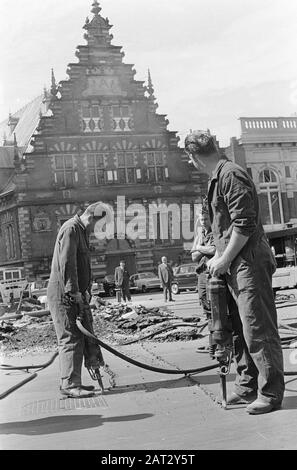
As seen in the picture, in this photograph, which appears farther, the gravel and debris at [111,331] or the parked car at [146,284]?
the parked car at [146,284]

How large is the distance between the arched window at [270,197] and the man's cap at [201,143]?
3861cm

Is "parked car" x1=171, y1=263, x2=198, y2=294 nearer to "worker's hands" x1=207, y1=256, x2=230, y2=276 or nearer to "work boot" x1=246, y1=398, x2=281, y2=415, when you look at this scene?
"worker's hands" x1=207, y1=256, x2=230, y2=276

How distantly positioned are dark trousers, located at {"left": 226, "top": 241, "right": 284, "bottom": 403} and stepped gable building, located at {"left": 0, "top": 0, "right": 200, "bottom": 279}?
37025 mm

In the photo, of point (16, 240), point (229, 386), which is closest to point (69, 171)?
point (16, 240)

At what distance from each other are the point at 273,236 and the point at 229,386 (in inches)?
928

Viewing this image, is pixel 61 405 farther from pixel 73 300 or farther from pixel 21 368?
pixel 21 368

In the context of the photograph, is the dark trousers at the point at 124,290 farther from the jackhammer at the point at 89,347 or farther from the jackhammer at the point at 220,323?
the jackhammer at the point at 220,323

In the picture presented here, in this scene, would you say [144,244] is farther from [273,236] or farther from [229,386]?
[229,386]

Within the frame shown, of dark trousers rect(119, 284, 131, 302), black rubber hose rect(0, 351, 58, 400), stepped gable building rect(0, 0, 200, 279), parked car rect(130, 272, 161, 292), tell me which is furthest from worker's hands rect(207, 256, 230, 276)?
stepped gable building rect(0, 0, 200, 279)

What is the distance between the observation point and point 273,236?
28.0m

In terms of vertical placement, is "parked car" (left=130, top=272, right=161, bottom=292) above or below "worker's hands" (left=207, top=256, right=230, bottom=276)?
below

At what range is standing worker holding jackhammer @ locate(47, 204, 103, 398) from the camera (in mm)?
5309

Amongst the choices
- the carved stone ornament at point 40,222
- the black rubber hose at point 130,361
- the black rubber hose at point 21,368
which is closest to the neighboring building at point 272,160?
the carved stone ornament at point 40,222

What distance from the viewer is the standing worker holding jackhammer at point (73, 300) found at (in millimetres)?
5309
